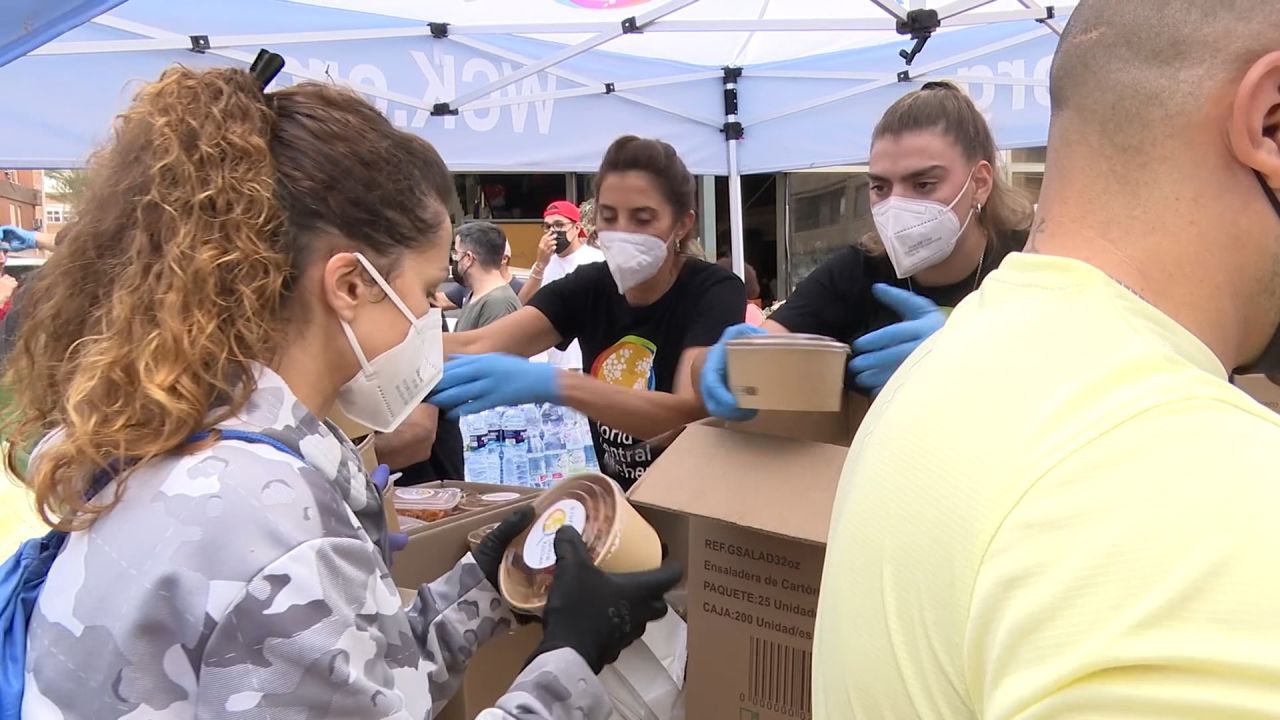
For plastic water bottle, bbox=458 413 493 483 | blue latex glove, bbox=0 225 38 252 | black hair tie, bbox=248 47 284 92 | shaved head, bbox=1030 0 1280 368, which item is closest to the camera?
shaved head, bbox=1030 0 1280 368

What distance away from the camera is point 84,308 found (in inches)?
40.6

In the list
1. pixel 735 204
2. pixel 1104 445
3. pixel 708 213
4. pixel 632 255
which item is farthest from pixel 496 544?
pixel 708 213

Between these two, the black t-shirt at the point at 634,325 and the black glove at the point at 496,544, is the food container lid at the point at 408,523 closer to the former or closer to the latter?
the black glove at the point at 496,544

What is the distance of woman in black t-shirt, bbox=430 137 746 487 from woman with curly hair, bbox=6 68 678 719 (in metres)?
0.92

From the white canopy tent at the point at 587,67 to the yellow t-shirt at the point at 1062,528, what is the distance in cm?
306

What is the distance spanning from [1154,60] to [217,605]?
985 millimetres

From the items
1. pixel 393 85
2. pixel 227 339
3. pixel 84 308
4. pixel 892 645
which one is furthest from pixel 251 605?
pixel 393 85

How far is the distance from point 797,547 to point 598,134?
329cm

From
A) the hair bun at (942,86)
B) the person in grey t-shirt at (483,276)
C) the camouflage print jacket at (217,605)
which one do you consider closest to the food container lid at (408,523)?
the camouflage print jacket at (217,605)

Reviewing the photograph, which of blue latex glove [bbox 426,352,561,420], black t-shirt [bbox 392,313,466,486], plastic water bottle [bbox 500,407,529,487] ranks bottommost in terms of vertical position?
plastic water bottle [bbox 500,407,529,487]

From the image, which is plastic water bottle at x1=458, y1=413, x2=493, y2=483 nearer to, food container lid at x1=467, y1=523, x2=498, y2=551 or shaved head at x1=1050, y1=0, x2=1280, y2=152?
food container lid at x1=467, y1=523, x2=498, y2=551

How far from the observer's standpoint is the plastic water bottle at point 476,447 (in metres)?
4.55

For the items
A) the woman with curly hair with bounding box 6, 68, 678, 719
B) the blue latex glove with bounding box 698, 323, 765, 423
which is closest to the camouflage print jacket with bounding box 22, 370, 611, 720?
the woman with curly hair with bounding box 6, 68, 678, 719

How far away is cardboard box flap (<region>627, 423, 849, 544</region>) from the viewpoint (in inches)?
51.5
